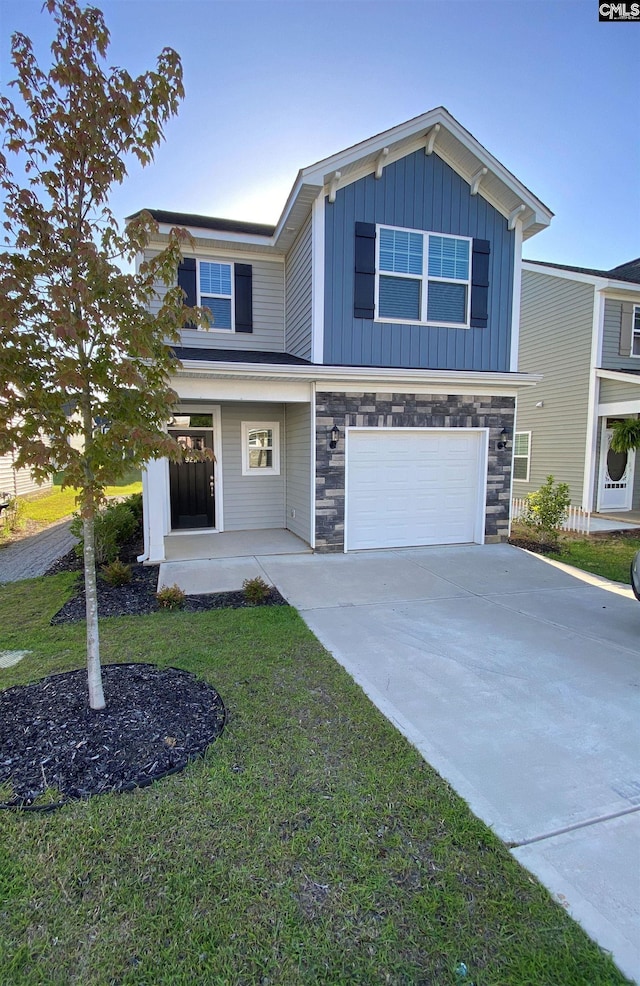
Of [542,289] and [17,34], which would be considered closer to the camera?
[17,34]

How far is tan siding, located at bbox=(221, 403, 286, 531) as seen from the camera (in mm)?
9680

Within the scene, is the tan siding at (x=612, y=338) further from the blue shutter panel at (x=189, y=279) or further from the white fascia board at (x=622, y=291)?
the blue shutter panel at (x=189, y=279)

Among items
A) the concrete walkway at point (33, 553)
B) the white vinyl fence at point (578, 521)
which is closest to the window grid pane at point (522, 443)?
the white vinyl fence at point (578, 521)

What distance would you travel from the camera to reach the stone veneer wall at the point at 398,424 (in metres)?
8.00

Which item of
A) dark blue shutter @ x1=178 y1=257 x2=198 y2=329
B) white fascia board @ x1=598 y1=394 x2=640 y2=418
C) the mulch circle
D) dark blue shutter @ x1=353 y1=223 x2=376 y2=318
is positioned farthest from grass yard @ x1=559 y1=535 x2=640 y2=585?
dark blue shutter @ x1=178 y1=257 x2=198 y2=329

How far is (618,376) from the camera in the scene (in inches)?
455

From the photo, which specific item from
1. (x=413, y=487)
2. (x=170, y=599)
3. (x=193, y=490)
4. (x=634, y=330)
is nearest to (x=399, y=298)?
(x=413, y=487)

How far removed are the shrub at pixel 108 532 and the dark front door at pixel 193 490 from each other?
106 centimetres

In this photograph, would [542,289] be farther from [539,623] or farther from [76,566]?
[76,566]

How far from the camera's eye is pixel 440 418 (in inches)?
337

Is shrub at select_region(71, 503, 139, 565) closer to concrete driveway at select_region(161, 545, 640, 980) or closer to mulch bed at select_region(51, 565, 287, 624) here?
mulch bed at select_region(51, 565, 287, 624)

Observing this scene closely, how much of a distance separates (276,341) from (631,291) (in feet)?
30.3

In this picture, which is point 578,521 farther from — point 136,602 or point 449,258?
point 136,602

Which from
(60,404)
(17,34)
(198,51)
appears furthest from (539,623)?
(198,51)
